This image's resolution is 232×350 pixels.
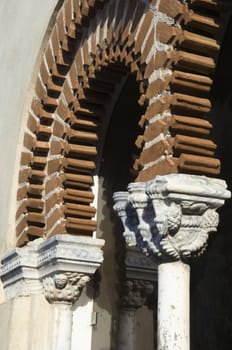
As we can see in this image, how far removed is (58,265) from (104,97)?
3.27ft

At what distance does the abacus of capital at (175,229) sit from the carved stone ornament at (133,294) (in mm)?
2014

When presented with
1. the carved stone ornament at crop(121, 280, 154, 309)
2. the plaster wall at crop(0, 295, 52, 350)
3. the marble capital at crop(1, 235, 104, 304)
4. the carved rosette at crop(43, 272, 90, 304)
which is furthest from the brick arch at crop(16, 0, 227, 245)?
the carved stone ornament at crop(121, 280, 154, 309)

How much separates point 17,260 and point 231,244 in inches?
71.4

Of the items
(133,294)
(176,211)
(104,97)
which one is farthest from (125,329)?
(176,211)

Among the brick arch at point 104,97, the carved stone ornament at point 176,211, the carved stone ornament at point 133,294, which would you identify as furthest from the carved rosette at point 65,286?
the carved stone ornament at point 176,211

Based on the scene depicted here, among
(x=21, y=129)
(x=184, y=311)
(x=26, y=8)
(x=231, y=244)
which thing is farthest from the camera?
(x=231, y=244)

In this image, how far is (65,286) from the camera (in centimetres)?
446

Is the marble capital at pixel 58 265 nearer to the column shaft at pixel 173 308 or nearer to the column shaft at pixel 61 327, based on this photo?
the column shaft at pixel 61 327

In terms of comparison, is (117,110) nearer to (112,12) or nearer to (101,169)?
(101,169)

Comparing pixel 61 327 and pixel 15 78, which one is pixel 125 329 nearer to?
pixel 61 327

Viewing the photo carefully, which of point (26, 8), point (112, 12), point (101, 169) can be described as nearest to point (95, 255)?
point (101, 169)

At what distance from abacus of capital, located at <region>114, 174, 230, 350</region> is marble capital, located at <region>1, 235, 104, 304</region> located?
1.16 meters

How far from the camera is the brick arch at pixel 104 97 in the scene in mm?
3443

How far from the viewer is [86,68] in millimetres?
4504
